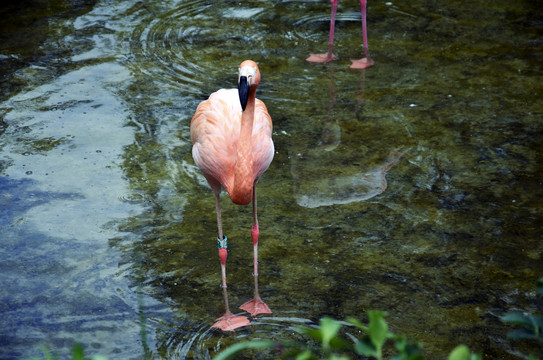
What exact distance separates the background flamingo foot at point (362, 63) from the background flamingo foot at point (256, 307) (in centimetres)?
326

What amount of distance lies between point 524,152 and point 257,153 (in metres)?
2.33

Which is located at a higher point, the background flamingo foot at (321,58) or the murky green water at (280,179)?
the background flamingo foot at (321,58)

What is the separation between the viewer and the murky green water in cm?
345

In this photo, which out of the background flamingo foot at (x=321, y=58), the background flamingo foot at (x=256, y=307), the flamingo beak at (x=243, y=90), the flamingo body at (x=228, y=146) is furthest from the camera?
the background flamingo foot at (x=321, y=58)

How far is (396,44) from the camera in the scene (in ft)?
21.7

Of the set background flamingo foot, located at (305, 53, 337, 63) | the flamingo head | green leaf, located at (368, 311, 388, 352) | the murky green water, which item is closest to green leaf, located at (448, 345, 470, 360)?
green leaf, located at (368, 311, 388, 352)

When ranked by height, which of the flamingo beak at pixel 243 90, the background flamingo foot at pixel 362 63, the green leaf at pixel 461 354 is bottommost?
the background flamingo foot at pixel 362 63

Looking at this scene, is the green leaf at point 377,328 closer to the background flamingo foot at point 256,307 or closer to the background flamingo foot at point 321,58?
the background flamingo foot at point 256,307

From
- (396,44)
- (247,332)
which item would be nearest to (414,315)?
(247,332)

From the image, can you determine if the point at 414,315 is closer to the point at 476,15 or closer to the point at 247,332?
the point at 247,332

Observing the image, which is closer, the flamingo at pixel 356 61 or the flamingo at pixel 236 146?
the flamingo at pixel 236 146

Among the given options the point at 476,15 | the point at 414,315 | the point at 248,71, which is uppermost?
the point at 248,71

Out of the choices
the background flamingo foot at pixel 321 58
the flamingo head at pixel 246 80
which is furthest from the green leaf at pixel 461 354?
the background flamingo foot at pixel 321 58

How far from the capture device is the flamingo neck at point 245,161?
321cm
